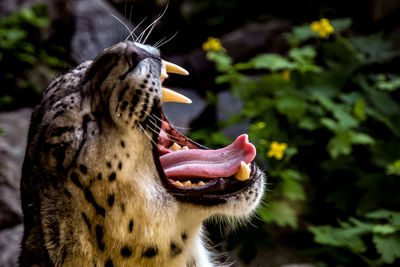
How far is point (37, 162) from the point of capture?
2.27 meters

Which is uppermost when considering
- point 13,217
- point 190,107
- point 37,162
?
point 37,162

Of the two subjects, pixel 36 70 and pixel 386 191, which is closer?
pixel 386 191

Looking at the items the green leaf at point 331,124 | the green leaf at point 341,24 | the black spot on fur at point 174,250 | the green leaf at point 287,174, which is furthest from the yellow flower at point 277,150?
the black spot on fur at point 174,250

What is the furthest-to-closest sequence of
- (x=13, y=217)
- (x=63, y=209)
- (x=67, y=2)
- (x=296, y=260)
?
(x=67, y=2) < (x=296, y=260) < (x=13, y=217) < (x=63, y=209)

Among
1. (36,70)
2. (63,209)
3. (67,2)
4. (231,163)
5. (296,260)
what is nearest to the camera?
(63,209)

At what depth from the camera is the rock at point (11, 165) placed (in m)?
4.49

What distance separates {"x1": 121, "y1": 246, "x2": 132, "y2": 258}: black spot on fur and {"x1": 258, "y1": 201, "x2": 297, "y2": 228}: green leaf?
2314mm

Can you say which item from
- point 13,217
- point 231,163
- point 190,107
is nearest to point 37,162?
point 231,163

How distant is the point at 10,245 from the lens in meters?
4.23

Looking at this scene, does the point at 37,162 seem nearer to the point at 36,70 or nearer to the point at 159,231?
the point at 159,231

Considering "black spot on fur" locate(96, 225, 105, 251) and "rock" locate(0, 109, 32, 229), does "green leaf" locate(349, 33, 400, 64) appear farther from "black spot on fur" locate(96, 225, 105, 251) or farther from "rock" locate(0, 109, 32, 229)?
"black spot on fur" locate(96, 225, 105, 251)

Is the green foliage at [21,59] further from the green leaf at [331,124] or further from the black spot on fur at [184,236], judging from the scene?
the black spot on fur at [184,236]

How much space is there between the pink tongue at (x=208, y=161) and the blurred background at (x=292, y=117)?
0.79 m

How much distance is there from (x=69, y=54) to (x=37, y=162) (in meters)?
4.68
